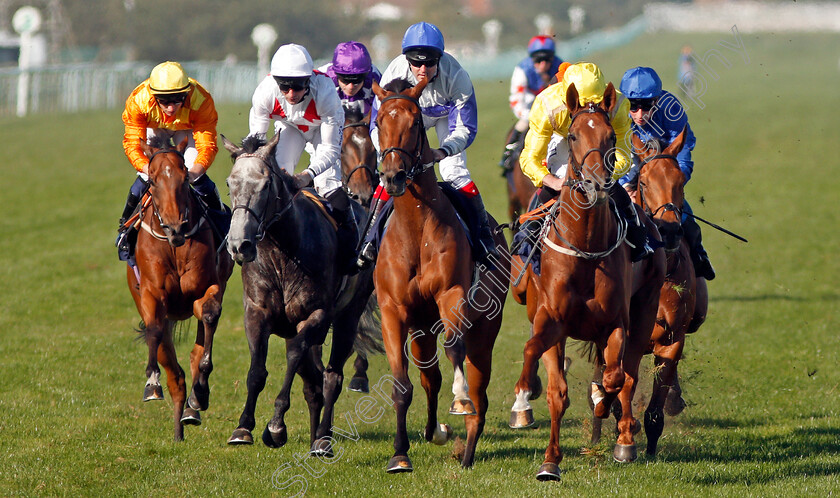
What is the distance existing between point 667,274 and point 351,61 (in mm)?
2882

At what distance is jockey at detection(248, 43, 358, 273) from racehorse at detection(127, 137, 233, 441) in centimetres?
74

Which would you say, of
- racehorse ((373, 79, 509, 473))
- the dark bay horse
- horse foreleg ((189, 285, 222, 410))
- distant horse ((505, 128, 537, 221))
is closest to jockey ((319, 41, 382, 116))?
racehorse ((373, 79, 509, 473))

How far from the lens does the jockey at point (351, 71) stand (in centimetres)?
789

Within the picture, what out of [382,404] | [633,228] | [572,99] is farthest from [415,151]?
[382,404]

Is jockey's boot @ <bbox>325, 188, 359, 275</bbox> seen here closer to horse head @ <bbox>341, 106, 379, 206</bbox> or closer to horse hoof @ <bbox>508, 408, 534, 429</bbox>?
horse head @ <bbox>341, 106, 379, 206</bbox>

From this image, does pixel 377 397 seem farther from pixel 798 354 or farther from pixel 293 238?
pixel 798 354

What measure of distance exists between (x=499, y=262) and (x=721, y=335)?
529cm

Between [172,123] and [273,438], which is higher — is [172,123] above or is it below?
above

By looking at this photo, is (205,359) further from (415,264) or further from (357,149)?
(357,149)

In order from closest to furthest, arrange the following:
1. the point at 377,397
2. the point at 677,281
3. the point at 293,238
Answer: the point at 293,238 < the point at 677,281 < the point at 377,397

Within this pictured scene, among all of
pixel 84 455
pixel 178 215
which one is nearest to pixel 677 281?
pixel 178 215

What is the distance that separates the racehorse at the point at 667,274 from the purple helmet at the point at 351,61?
216 cm

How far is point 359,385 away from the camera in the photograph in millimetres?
8938

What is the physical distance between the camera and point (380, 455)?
7.00m
